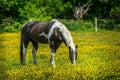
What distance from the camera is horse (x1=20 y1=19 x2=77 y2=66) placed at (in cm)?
1598

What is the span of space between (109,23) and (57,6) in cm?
1079

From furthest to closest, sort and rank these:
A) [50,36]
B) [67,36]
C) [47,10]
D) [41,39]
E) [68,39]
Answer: [47,10] → [41,39] → [50,36] → [67,36] → [68,39]

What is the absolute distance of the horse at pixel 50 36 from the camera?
52.4 feet

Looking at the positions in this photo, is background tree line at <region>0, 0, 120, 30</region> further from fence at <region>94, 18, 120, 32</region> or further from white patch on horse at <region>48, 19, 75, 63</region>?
white patch on horse at <region>48, 19, 75, 63</region>

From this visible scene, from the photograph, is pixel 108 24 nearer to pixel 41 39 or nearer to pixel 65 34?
pixel 41 39

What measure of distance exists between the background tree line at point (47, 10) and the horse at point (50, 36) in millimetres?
32660

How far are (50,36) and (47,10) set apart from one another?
4384cm

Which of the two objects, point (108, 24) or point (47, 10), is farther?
point (47, 10)

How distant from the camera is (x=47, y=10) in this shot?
6044 cm

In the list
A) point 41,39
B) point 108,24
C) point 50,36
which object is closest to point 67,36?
point 50,36

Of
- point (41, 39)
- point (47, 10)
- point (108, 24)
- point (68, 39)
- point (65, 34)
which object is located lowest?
point (108, 24)

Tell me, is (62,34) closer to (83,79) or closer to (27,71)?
(27,71)

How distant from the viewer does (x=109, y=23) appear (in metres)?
53.1

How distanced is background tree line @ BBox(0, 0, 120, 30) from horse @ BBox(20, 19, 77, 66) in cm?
3266
